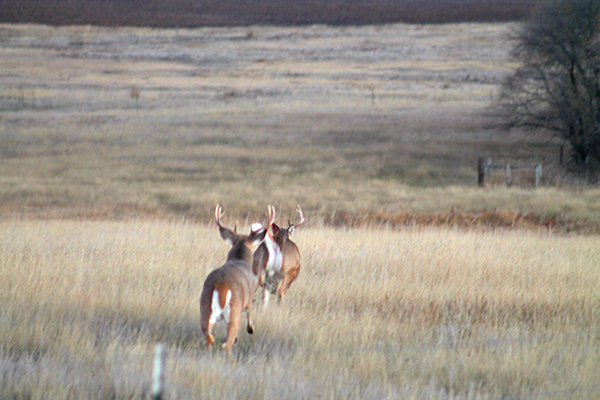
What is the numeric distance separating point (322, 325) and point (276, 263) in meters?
0.91

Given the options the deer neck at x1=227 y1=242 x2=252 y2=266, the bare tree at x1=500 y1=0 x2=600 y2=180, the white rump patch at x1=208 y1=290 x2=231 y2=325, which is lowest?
the white rump patch at x1=208 y1=290 x2=231 y2=325

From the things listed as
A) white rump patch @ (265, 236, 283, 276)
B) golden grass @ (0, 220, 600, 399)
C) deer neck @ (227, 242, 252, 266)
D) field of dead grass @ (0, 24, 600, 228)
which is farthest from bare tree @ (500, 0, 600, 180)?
deer neck @ (227, 242, 252, 266)

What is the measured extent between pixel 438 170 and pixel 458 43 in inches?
3144

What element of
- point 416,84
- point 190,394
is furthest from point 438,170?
point 416,84

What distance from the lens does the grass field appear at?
16.2ft

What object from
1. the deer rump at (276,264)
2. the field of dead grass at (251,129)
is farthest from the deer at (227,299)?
the field of dead grass at (251,129)

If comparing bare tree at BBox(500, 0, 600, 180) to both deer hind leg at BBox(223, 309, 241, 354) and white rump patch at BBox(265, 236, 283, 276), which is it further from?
deer hind leg at BBox(223, 309, 241, 354)

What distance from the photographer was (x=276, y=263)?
6.71 m

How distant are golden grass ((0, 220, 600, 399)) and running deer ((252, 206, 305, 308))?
0.22 metres

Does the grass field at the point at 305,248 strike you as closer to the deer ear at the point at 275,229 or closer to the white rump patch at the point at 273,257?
the white rump patch at the point at 273,257

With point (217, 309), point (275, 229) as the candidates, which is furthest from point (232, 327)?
point (275, 229)

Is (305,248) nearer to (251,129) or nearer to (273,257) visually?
(273,257)

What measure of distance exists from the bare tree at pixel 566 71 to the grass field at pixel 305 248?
12.0 feet

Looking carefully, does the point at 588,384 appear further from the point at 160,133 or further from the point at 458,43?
the point at 458,43
